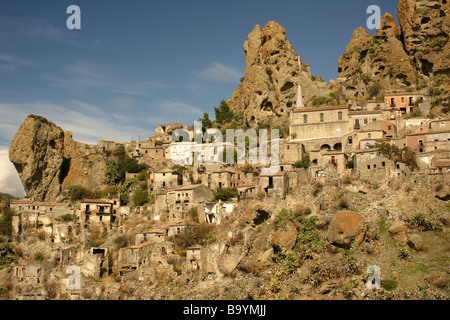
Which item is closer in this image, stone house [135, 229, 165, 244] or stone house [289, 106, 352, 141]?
stone house [135, 229, 165, 244]

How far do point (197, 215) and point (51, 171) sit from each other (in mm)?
22906

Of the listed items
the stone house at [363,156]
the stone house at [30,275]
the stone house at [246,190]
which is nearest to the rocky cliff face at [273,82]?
the stone house at [246,190]

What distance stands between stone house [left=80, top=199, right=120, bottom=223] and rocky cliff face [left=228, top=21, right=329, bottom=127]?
2580 cm

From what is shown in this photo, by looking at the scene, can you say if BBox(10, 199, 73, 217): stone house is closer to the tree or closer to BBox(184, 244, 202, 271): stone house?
BBox(184, 244, 202, 271): stone house

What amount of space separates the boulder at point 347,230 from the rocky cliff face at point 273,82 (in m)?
32.1

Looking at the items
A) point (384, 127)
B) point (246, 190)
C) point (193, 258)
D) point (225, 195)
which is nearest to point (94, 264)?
point (193, 258)

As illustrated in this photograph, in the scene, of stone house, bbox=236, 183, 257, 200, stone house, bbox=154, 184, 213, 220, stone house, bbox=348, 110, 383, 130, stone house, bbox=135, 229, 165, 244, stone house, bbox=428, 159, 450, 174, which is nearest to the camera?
stone house, bbox=428, 159, 450, 174

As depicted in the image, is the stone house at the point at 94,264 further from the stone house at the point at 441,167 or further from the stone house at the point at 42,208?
the stone house at the point at 441,167

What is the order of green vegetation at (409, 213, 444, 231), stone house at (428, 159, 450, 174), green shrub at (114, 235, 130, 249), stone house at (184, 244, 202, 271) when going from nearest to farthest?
green vegetation at (409, 213, 444, 231) < stone house at (428, 159, 450, 174) < stone house at (184, 244, 202, 271) < green shrub at (114, 235, 130, 249)

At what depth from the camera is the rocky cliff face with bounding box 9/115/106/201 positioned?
60.6 metres

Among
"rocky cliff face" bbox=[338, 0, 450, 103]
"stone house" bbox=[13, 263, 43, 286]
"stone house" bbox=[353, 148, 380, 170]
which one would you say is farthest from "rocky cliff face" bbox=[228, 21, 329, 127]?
"stone house" bbox=[13, 263, 43, 286]
